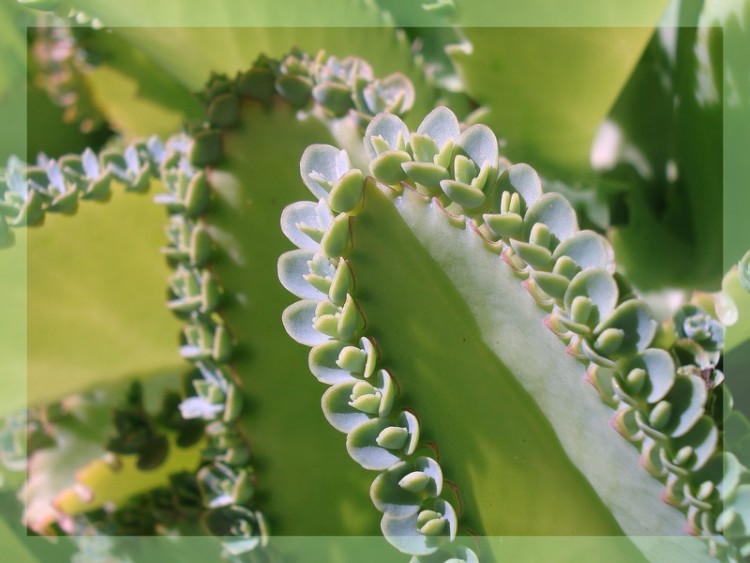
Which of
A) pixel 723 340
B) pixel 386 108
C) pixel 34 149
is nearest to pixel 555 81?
pixel 386 108

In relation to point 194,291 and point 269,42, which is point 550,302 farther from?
point 269,42

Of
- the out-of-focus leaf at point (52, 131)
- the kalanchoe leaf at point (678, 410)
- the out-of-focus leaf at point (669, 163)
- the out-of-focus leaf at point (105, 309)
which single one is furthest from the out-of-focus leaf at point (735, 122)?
the out-of-focus leaf at point (52, 131)

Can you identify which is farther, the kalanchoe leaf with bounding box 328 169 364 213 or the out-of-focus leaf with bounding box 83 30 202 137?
the out-of-focus leaf with bounding box 83 30 202 137

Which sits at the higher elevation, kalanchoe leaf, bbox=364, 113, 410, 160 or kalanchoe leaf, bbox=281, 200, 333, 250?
kalanchoe leaf, bbox=364, 113, 410, 160

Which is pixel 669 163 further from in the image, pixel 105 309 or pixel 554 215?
pixel 105 309

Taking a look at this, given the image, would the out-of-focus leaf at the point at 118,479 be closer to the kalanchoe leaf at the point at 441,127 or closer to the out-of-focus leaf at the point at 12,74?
the out-of-focus leaf at the point at 12,74

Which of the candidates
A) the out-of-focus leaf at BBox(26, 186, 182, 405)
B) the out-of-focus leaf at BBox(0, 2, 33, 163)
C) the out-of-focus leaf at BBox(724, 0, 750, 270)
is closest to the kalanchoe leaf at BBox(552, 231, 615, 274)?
the out-of-focus leaf at BBox(724, 0, 750, 270)

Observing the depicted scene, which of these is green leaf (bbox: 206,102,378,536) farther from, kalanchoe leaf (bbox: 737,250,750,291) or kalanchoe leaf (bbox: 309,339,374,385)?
kalanchoe leaf (bbox: 737,250,750,291)

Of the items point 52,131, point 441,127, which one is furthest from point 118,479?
point 441,127
